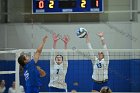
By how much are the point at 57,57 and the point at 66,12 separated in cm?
416

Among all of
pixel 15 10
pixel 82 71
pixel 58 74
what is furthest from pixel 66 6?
pixel 58 74

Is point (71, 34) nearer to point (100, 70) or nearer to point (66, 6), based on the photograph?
point (66, 6)

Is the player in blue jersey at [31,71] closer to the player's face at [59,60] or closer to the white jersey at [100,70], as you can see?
the player's face at [59,60]

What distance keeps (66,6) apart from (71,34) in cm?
107

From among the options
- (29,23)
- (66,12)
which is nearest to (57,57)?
(66,12)

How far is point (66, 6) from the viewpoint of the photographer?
40.8 feet

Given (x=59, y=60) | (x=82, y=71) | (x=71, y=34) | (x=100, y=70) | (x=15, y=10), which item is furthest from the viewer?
(x=15, y=10)

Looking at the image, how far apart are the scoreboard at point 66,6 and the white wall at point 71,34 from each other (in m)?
0.78

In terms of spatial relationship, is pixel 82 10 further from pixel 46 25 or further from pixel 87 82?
pixel 87 82

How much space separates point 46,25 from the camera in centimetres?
1313

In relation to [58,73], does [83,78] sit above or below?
below

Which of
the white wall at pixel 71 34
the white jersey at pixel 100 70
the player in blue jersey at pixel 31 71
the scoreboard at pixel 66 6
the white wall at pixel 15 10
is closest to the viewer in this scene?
the player in blue jersey at pixel 31 71

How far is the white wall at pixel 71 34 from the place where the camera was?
12.9 metres

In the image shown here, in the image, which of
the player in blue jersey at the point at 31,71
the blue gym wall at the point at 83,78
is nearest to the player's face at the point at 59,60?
the blue gym wall at the point at 83,78
